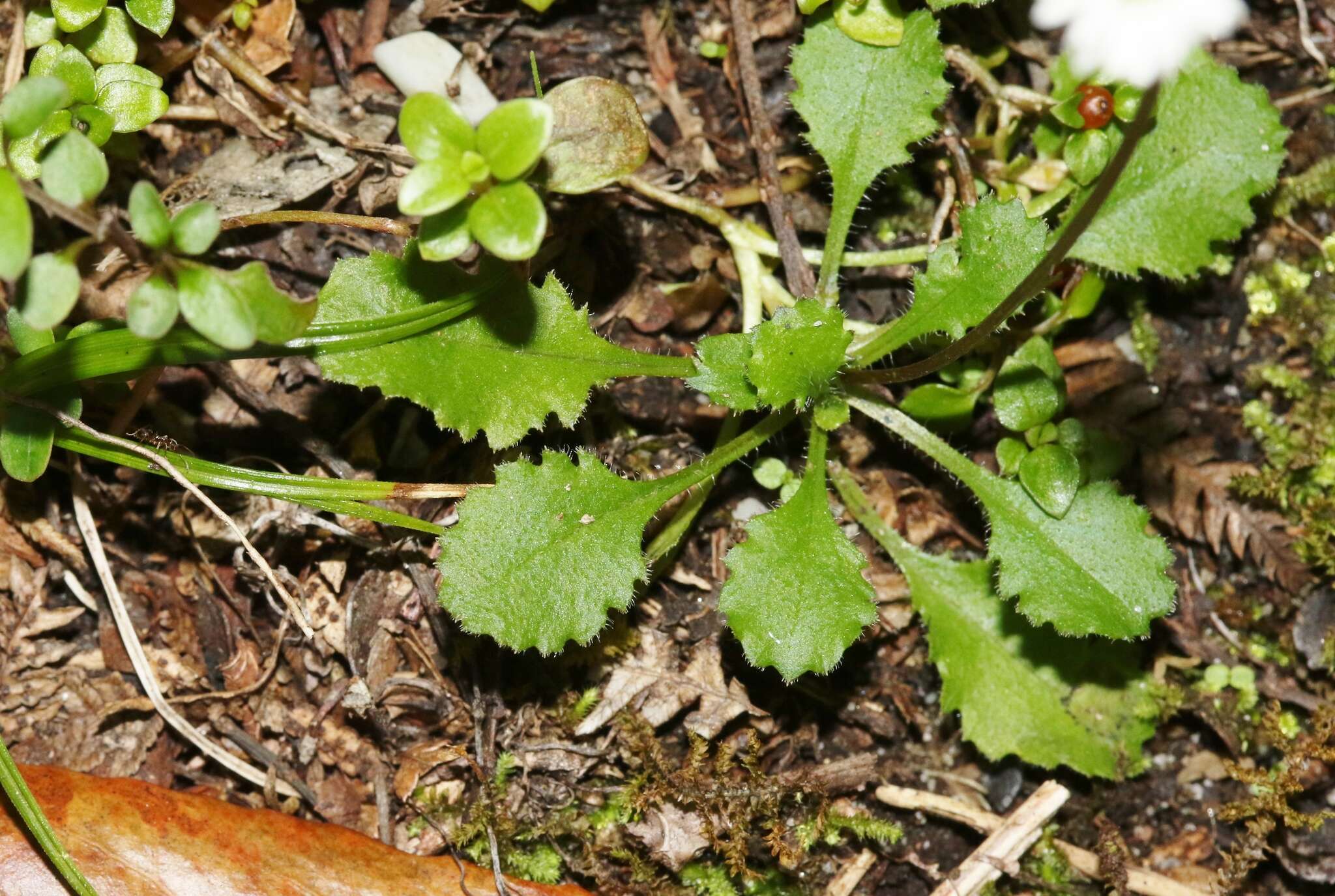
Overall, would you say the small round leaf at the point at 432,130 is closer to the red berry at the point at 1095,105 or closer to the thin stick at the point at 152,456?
the thin stick at the point at 152,456

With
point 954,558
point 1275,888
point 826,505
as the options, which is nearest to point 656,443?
point 826,505

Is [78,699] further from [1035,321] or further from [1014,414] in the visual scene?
[1035,321]

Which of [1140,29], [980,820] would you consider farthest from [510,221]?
[980,820]

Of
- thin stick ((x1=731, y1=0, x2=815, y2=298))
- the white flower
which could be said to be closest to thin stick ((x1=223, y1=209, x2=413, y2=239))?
thin stick ((x1=731, y1=0, x2=815, y2=298))

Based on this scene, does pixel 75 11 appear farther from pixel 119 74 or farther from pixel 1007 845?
pixel 1007 845

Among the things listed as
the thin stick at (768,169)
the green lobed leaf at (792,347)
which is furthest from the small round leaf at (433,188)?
the thin stick at (768,169)

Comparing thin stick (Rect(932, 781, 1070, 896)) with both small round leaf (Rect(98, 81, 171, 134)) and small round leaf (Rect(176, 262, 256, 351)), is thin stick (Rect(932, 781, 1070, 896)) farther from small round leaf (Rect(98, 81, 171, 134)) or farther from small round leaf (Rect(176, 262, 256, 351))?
small round leaf (Rect(98, 81, 171, 134))
